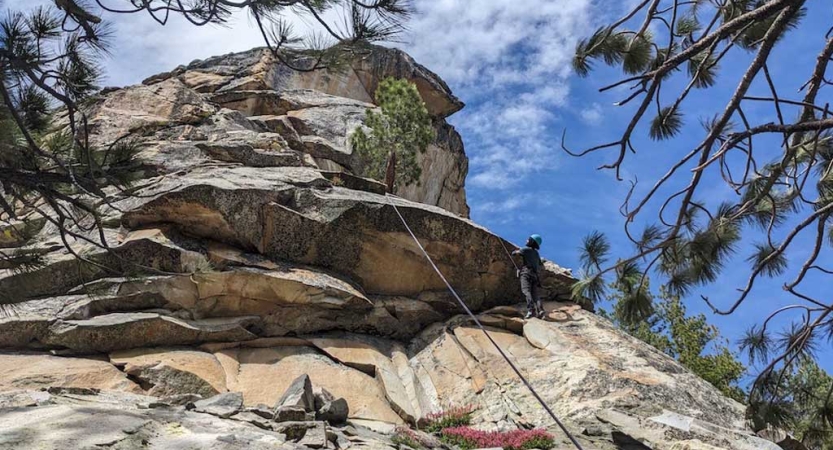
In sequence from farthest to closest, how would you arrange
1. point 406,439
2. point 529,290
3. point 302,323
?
point 529,290
point 302,323
point 406,439

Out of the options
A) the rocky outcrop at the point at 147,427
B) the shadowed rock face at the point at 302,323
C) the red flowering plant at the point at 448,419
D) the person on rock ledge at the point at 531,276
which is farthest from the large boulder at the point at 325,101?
the rocky outcrop at the point at 147,427

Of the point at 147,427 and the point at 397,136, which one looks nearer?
the point at 147,427

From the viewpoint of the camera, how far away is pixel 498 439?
8.64 metres

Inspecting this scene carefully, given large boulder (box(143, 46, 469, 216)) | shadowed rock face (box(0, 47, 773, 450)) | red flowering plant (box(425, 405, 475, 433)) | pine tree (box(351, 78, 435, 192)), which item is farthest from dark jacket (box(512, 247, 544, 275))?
large boulder (box(143, 46, 469, 216))

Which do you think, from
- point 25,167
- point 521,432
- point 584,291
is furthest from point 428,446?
point 25,167

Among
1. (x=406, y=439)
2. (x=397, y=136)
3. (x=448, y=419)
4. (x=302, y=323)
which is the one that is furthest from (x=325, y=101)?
(x=406, y=439)

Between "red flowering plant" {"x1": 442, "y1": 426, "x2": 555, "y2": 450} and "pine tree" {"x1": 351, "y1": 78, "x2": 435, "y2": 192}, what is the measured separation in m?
11.0

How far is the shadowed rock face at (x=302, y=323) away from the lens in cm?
920

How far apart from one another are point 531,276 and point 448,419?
4112mm

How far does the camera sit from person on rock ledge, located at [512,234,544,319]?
1290 centimetres

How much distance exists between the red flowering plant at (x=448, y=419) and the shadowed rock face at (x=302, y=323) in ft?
0.82

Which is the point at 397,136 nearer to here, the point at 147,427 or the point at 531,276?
the point at 531,276

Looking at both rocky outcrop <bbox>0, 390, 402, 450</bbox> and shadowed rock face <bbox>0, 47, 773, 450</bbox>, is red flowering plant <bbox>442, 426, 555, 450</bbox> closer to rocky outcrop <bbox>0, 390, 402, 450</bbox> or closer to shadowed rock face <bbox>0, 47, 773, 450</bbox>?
shadowed rock face <bbox>0, 47, 773, 450</bbox>

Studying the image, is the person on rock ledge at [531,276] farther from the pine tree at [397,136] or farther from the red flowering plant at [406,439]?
the pine tree at [397,136]
